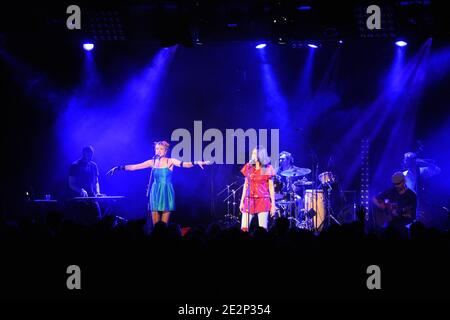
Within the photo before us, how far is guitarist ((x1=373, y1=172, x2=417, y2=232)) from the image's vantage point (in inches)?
345

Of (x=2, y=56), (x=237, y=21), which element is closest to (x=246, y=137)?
(x=237, y=21)

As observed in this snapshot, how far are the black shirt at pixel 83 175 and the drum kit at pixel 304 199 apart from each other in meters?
3.95

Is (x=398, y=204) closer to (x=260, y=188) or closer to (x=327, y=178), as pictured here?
(x=260, y=188)

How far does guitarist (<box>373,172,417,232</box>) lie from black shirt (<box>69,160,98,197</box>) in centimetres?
573

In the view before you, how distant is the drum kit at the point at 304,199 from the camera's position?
11805 millimetres

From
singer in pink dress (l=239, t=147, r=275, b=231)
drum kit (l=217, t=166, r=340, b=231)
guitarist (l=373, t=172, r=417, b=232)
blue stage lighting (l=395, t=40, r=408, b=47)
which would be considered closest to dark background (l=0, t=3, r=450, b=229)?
blue stage lighting (l=395, t=40, r=408, b=47)

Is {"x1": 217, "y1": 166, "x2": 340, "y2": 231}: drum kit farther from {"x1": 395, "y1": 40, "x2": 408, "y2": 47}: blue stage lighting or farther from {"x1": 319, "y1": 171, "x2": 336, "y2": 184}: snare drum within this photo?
{"x1": 395, "y1": 40, "x2": 408, "y2": 47}: blue stage lighting

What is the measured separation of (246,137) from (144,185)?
2893mm

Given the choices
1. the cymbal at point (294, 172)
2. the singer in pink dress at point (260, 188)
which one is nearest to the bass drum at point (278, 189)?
the cymbal at point (294, 172)

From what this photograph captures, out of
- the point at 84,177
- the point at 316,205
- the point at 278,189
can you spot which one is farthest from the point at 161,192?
the point at 316,205

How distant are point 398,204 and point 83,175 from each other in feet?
20.4

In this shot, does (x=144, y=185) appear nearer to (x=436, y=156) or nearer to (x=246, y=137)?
(x=246, y=137)

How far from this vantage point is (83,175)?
1107 centimetres

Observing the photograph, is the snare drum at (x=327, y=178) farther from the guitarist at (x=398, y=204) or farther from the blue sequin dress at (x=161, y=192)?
the blue sequin dress at (x=161, y=192)
